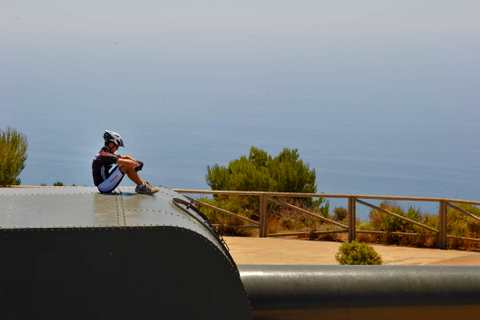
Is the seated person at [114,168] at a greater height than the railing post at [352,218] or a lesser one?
greater

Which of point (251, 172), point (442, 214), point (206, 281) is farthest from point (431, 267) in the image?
point (251, 172)

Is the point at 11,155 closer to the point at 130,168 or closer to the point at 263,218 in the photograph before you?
the point at 263,218

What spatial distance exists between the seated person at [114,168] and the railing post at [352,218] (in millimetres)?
12615

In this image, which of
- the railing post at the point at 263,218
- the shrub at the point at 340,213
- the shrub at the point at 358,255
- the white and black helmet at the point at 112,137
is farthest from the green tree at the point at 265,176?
the white and black helmet at the point at 112,137

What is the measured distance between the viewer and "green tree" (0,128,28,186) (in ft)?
77.7

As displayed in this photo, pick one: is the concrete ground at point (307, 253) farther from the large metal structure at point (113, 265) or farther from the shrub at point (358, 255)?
the large metal structure at point (113, 265)

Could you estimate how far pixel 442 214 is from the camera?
65.2 feet

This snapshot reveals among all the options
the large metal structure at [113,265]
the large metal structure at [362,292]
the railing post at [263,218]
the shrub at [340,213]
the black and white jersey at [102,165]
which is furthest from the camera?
the shrub at [340,213]

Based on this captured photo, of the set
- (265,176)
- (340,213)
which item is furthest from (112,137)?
(265,176)

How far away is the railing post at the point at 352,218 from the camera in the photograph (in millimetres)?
19969

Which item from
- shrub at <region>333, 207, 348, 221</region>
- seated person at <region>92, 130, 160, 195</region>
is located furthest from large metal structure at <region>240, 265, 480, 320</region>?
shrub at <region>333, 207, 348, 221</region>

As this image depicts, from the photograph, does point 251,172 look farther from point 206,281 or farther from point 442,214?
point 206,281

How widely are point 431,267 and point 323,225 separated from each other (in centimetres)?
1456

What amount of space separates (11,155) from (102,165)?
17.1 meters
